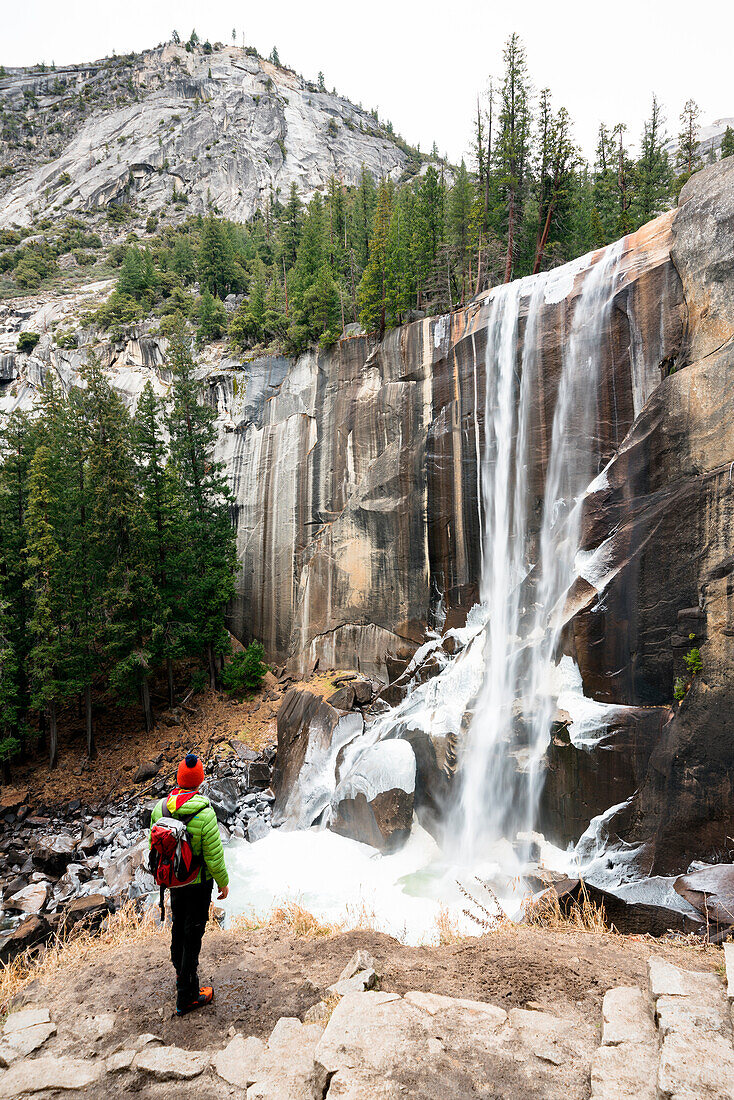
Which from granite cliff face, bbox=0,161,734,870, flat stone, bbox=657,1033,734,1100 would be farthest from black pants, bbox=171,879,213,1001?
granite cliff face, bbox=0,161,734,870

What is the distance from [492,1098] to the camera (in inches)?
119

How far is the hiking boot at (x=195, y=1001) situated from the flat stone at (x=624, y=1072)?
318 cm

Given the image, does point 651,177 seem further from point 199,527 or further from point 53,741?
point 53,741

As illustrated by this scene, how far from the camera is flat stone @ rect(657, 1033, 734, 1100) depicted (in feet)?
8.82

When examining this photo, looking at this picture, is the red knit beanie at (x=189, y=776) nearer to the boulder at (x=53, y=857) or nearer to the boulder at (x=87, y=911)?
the boulder at (x=87, y=911)

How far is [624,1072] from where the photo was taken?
9.95 ft

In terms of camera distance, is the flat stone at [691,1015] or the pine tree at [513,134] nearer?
the flat stone at [691,1015]

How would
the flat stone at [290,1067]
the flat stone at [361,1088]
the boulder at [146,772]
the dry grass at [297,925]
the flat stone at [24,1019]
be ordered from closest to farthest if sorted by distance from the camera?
the flat stone at [361,1088] < the flat stone at [290,1067] < the flat stone at [24,1019] < the dry grass at [297,925] < the boulder at [146,772]

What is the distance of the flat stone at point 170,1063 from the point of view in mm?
3475

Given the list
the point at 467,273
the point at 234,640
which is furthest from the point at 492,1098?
the point at 467,273

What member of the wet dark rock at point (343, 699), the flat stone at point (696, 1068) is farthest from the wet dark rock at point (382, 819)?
the flat stone at point (696, 1068)

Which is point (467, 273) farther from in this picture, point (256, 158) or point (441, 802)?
point (256, 158)

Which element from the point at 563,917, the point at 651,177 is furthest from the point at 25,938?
the point at 651,177

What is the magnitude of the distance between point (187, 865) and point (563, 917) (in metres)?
5.31
